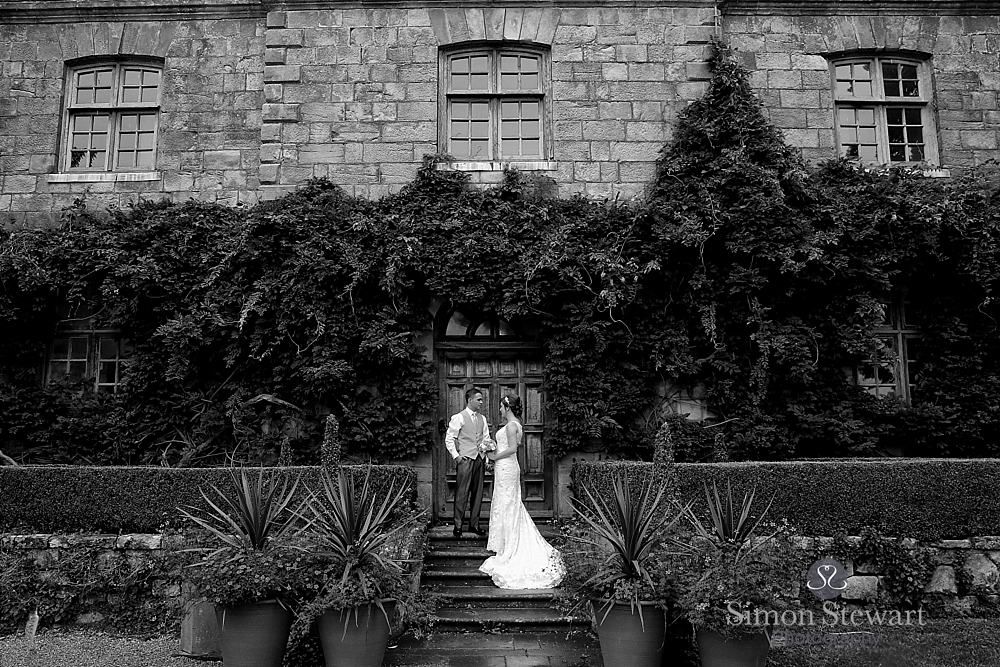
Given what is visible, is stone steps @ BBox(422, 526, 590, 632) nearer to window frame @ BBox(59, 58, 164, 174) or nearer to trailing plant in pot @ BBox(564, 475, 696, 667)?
trailing plant in pot @ BBox(564, 475, 696, 667)

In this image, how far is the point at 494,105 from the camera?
10375mm

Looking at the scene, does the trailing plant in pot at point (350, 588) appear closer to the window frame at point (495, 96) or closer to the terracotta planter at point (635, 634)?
the terracotta planter at point (635, 634)

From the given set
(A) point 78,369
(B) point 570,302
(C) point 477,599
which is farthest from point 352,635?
(A) point 78,369

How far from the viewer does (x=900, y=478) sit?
7281mm

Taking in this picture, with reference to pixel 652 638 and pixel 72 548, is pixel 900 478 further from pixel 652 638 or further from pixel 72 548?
pixel 72 548

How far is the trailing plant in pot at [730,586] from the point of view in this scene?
16.0ft

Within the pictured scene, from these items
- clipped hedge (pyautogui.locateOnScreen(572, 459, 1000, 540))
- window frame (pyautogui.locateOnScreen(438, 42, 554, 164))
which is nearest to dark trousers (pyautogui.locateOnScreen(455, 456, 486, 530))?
clipped hedge (pyautogui.locateOnScreen(572, 459, 1000, 540))

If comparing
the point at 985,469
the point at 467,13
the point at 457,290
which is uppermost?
the point at 467,13

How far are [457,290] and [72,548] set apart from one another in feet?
16.1

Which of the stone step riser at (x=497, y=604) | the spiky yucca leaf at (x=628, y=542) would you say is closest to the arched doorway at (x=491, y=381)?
the stone step riser at (x=497, y=604)

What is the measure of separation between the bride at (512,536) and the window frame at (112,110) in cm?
639

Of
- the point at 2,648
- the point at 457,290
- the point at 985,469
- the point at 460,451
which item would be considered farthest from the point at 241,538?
the point at 985,469

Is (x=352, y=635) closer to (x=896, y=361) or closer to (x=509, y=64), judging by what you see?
(x=509, y=64)

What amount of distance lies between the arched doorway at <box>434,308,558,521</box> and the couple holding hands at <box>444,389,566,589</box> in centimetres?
85
